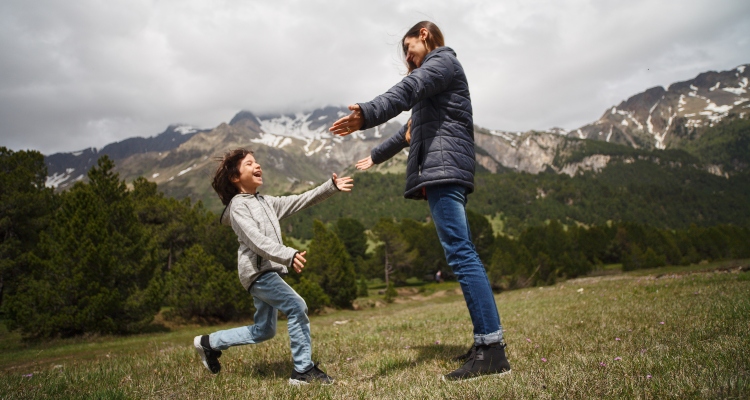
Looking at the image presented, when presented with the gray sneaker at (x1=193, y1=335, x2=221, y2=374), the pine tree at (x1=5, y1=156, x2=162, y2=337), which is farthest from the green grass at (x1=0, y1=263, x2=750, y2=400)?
the pine tree at (x1=5, y1=156, x2=162, y2=337)

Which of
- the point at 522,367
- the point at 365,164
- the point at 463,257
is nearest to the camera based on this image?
the point at 522,367

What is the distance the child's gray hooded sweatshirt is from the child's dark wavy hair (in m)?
0.30

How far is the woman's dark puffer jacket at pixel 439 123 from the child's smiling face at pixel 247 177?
78.6 inches

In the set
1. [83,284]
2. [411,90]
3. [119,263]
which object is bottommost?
[83,284]

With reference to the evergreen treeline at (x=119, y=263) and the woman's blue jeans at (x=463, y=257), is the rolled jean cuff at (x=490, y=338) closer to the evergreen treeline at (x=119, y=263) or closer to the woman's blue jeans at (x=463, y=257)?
Answer: the woman's blue jeans at (x=463, y=257)

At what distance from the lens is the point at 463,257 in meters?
4.26

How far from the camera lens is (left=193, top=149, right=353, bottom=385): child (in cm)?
449

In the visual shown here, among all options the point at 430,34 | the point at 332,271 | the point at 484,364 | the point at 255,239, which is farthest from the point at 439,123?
the point at 332,271

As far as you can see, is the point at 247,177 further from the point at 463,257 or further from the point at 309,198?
the point at 463,257

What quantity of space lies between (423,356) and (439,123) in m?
2.90

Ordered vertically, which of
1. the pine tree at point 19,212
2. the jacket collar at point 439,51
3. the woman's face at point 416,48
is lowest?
the jacket collar at point 439,51

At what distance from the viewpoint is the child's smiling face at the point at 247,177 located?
5246 millimetres

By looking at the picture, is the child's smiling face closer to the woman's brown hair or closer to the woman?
the woman

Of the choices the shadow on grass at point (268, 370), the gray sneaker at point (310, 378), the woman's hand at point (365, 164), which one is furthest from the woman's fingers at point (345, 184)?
the shadow on grass at point (268, 370)
